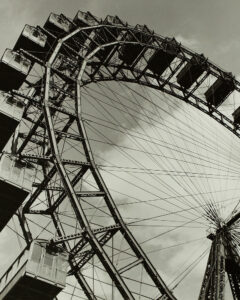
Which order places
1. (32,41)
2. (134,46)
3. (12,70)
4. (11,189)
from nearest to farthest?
(11,189) < (12,70) < (32,41) < (134,46)

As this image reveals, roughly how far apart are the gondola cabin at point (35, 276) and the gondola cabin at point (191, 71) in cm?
1818

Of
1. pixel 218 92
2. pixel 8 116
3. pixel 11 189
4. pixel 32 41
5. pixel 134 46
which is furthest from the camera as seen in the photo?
pixel 218 92

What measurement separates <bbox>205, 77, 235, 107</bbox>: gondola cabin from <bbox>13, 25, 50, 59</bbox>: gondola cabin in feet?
41.1

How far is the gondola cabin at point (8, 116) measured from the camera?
1983 cm

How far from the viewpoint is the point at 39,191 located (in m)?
19.8

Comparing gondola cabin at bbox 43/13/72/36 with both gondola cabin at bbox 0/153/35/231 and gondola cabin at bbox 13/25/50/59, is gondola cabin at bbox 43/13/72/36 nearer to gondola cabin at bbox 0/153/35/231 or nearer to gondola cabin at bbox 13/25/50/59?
gondola cabin at bbox 13/25/50/59

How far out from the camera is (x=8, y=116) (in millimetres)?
19828

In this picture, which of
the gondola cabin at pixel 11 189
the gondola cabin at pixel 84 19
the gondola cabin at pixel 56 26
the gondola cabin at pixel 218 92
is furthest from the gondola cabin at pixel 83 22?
the gondola cabin at pixel 11 189

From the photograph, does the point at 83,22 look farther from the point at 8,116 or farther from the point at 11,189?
the point at 11,189

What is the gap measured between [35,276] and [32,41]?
44.7 feet

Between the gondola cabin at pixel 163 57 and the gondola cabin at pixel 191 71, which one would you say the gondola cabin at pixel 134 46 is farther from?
the gondola cabin at pixel 191 71

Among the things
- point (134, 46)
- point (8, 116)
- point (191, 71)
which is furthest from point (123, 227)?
point (191, 71)

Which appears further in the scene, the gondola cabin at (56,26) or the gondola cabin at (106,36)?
the gondola cabin at (106,36)

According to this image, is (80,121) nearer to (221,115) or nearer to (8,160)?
(8,160)
